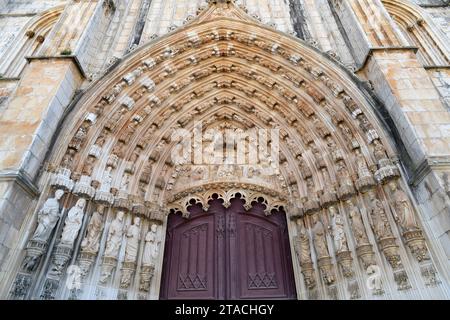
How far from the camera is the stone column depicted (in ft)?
11.9

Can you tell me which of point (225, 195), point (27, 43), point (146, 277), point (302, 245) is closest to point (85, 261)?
point (146, 277)

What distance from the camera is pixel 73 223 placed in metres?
4.12

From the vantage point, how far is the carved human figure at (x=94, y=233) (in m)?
4.15

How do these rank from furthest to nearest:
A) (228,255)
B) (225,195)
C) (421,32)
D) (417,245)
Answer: (421,32) < (225,195) < (228,255) < (417,245)

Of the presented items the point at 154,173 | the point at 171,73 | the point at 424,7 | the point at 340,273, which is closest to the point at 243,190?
the point at 154,173

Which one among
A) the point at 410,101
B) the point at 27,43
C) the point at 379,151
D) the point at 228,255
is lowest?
the point at 228,255

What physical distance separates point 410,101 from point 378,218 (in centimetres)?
181

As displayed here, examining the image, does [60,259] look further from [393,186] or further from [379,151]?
[379,151]

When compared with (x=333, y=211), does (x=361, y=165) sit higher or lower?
higher

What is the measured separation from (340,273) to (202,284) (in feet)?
7.13

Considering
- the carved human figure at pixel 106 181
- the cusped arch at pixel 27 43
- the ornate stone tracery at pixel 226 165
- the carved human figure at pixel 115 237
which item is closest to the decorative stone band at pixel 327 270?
the ornate stone tracery at pixel 226 165

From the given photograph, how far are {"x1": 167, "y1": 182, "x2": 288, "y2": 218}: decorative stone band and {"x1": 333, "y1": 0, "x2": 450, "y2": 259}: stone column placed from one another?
2283 millimetres

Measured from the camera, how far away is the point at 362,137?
473cm
